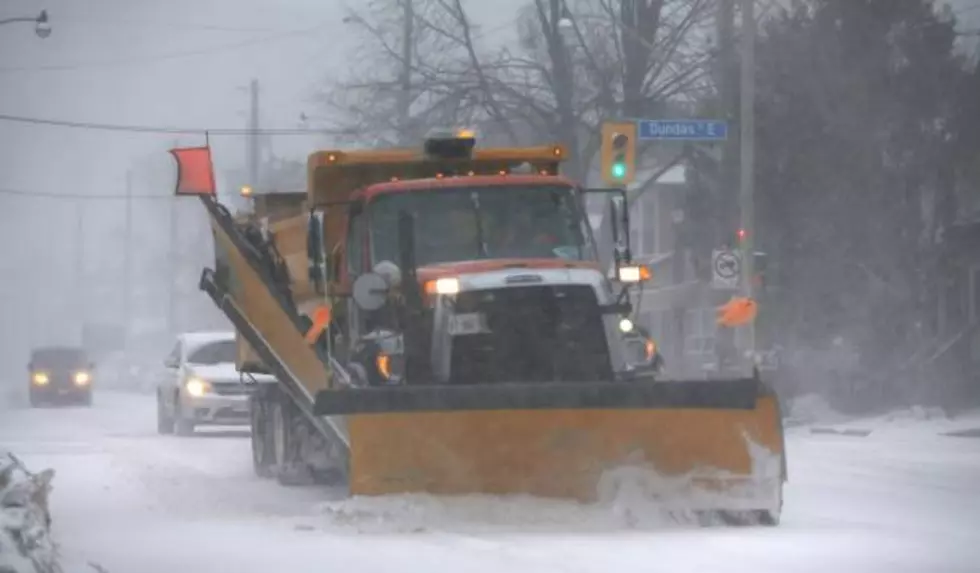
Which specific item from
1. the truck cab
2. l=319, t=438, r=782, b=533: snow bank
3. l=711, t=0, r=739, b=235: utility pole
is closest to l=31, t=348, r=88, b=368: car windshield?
l=711, t=0, r=739, b=235: utility pole

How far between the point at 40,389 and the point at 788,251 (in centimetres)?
2363

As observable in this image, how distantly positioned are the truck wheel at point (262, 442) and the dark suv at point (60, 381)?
29359 mm

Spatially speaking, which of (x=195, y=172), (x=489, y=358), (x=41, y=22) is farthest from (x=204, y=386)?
(x=489, y=358)

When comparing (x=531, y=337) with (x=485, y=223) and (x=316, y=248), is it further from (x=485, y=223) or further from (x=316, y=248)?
(x=316, y=248)

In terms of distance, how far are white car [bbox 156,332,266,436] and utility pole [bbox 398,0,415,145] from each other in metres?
11.7

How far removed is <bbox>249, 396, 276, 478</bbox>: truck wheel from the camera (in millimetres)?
19703

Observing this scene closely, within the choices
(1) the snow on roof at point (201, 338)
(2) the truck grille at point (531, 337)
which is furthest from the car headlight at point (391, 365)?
(1) the snow on roof at point (201, 338)

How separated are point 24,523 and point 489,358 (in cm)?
470

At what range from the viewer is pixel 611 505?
1390 centimetres

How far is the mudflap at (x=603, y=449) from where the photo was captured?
13.7 metres

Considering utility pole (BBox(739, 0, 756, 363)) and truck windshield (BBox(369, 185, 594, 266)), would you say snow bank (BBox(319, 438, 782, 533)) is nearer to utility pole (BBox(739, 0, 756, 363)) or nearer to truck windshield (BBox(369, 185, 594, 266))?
truck windshield (BBox(369, 185, 594, 266))

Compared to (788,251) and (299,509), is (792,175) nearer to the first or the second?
(788,251)

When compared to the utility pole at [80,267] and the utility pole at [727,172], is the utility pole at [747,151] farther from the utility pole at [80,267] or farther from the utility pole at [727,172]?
the utility pole at [80,267]

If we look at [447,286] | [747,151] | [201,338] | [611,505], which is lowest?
[611,505]
